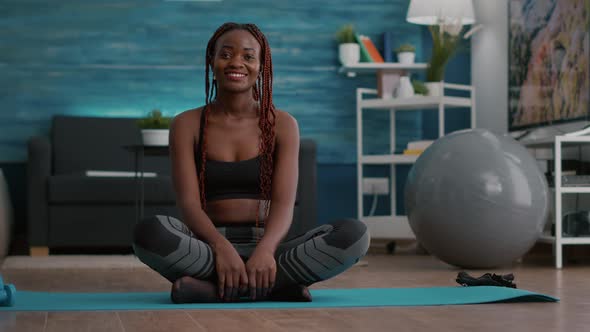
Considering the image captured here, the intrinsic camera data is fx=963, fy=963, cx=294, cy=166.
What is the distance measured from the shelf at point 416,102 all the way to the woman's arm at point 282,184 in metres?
2.93

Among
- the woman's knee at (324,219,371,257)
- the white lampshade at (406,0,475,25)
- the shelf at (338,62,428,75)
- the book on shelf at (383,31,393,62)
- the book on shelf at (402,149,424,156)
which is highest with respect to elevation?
the white lampshade at (406,0,475,25)

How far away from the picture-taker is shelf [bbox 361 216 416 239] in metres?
5.62

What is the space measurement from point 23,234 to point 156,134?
1.82 meters

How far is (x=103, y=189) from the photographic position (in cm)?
540

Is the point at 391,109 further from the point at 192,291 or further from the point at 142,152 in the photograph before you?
the point at 192,291

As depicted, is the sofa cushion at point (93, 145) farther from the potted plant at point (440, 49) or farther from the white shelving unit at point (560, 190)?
the white shelving unit at point (560, 190)

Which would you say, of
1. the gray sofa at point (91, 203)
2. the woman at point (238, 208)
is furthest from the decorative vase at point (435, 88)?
the woman at point (238, 208)

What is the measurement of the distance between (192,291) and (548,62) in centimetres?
312

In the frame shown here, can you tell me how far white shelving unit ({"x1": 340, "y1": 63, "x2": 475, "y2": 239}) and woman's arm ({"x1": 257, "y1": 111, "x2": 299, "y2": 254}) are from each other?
9.03 ft

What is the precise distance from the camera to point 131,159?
594cm

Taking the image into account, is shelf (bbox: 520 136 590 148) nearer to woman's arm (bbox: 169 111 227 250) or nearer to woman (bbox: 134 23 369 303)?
woman (bbox: 134 23 369 303)

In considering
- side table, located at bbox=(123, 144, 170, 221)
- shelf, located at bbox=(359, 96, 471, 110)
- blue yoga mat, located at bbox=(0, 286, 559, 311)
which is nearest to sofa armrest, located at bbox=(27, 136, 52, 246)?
side table, located at bbox=(123, 144, 170, 221)

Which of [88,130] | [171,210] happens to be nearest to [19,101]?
[88,130]

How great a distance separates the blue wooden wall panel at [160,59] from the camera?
616 centimetres
